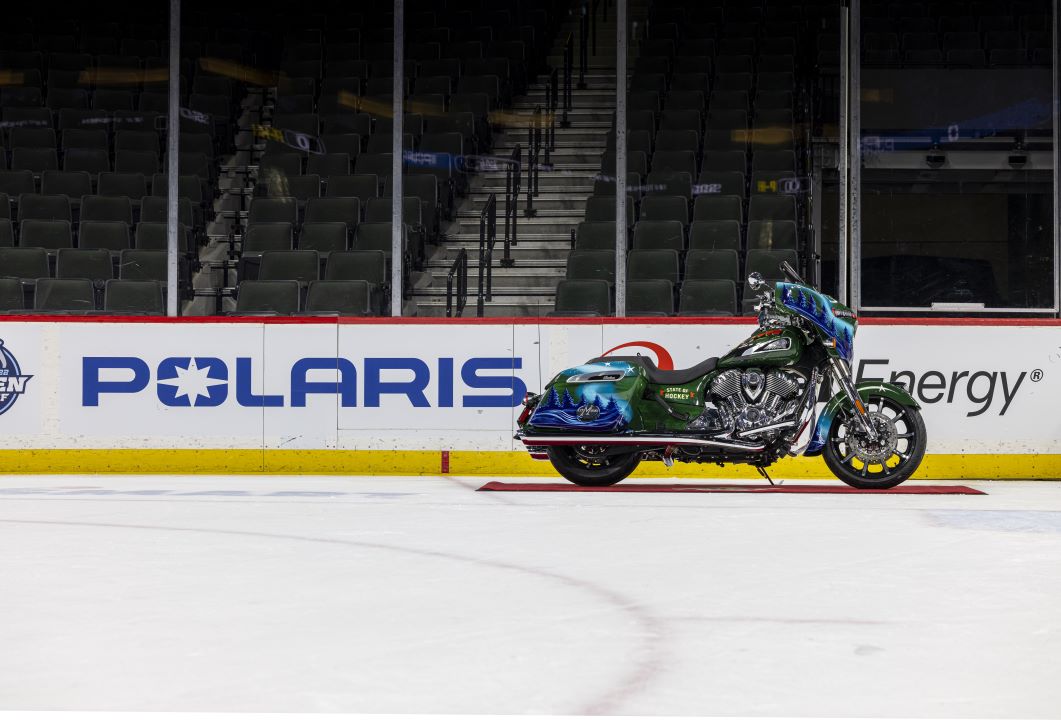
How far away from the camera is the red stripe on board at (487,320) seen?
11125 millimetres

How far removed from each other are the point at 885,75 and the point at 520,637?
9.29 meters

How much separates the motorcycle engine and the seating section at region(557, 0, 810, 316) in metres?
1.99

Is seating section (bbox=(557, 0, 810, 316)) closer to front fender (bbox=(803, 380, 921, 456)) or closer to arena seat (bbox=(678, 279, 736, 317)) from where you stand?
Result: arena seat (bbox=(678, 279, 736, 317))

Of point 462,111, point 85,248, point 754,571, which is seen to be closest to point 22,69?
point 85,248

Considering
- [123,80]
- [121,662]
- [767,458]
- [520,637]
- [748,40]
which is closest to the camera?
[121,662]

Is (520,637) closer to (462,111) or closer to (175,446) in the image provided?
(175,446)

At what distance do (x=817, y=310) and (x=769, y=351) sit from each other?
42cm

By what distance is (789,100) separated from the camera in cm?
1293

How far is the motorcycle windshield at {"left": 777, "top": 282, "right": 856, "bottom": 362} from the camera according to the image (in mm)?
9688

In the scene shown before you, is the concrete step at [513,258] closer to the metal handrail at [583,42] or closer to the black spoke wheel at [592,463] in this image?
the metal handrail at [583,42]

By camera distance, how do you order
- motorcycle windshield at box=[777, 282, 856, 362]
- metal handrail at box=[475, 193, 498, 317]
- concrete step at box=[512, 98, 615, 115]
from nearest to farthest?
motorcycle windshield at box=[777, 282, 856, 362]
metal handrail at box=[475, 193, 498, 317]
concrete step at box=[512, 98, 615, 115]

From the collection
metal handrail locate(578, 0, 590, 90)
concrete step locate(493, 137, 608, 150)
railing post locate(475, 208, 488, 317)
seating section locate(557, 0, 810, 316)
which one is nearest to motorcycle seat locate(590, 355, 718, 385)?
seating section locate(557, 0, 810, 316)

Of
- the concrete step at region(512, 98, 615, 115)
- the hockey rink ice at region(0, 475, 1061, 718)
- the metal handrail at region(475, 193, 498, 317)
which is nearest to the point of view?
the hockey rink ice at region(0, 475, 1061, 718)

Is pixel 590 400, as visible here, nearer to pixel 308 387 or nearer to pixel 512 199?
pixel 308 387
